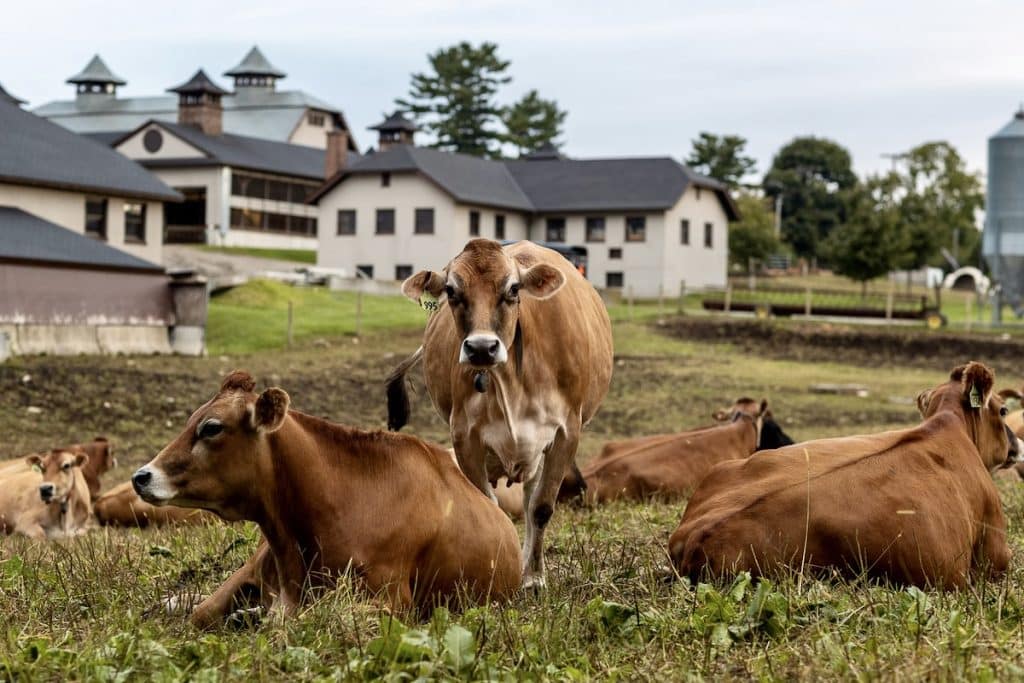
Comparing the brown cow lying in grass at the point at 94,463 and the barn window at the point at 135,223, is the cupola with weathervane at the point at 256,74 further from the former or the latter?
the brown cow lying in grass at the point at 94,463

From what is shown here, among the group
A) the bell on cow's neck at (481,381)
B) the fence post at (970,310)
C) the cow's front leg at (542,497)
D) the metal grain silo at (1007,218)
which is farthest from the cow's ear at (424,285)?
the metal grain silo at (1007,218)

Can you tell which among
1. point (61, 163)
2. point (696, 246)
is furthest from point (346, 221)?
point (61, 163)

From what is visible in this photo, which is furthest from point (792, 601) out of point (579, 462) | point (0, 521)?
point (579, 462)

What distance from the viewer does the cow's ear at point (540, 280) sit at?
8961 mm

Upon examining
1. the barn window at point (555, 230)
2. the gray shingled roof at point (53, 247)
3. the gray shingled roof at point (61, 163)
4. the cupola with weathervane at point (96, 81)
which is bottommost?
the gray shingled roof at point (53, 247)

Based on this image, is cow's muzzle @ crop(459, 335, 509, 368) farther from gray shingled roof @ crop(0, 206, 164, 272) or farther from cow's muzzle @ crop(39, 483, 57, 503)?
gray shingled roof @ crop(0, 206, 164, 272)

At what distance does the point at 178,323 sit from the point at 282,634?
105 ft

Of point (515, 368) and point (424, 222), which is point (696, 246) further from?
point (515, 368)

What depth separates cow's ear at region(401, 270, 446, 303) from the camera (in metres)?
8.91

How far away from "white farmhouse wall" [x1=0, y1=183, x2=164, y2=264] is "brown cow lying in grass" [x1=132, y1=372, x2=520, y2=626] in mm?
37798

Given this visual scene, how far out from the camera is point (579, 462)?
1894 centimetres

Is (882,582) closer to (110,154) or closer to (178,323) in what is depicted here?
(178,323)

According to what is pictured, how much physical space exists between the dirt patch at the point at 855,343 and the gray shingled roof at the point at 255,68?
6763cm

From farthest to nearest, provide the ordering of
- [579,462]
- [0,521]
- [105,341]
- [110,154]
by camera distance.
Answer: [110,154] < [105,341] < [579,462] < [0,521]
